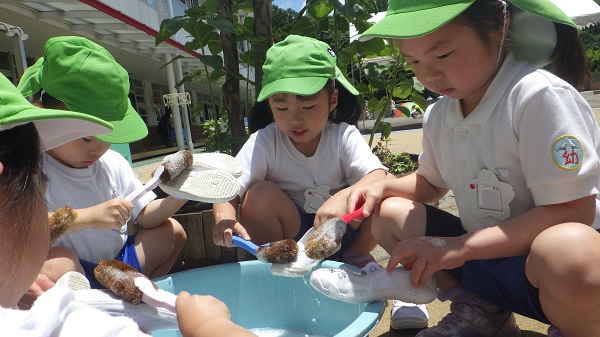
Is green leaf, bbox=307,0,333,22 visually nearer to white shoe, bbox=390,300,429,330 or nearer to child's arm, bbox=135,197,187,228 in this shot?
child's arm, bbox=135,197,187,228

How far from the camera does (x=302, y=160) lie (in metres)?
1.70

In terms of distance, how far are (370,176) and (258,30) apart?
3.51ft

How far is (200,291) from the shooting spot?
1.40m

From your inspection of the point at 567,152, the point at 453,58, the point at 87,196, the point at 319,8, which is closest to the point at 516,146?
the point at 567,152

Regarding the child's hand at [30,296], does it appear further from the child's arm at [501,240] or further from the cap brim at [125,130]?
the child's arm at [501,240]

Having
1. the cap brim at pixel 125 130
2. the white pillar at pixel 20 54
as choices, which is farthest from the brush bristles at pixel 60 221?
the white pillar at pixel 20 54

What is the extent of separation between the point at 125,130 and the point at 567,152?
109 centimetres

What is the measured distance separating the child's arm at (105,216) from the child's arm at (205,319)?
553mm

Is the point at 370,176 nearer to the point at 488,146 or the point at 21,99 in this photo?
the point at 488,146

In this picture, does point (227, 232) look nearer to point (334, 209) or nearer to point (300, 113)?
point (334, 209)

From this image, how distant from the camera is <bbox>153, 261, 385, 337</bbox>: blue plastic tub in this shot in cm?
135

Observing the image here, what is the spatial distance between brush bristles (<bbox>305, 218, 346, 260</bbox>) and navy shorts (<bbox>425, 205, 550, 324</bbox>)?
0.71 feet

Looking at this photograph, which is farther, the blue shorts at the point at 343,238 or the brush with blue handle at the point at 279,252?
the blue shorts at the point at 343,238

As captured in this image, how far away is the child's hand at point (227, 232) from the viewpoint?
1.40m
